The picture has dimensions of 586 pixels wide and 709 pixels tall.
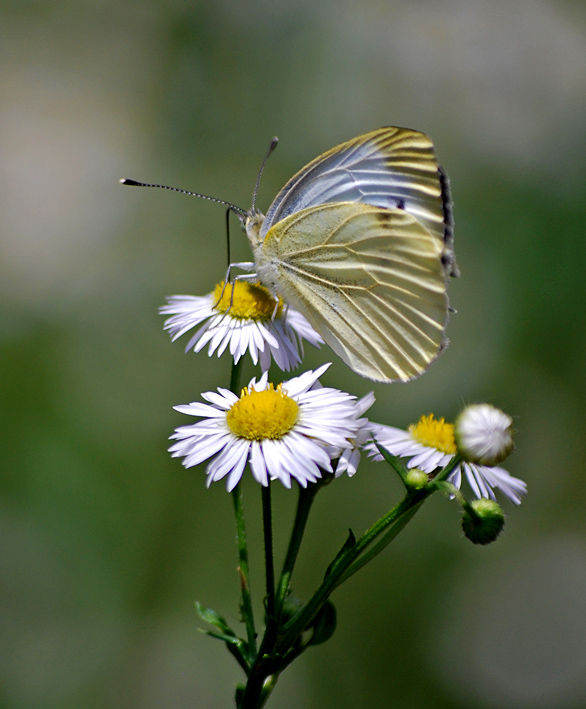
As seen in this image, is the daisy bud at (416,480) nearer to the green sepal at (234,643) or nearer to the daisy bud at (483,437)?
the daisy bud at (483,437)

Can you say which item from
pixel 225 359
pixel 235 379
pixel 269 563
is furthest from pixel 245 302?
pixel 225 359

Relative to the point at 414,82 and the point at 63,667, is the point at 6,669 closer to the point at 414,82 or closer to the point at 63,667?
the point at 63,667

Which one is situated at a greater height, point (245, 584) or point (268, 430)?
point (268, 430)

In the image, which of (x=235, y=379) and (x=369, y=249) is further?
(x=369, y=249)

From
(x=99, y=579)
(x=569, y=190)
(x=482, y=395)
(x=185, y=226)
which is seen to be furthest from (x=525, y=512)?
(x=185, y=226)

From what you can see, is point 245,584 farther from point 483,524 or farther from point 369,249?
point 369,249

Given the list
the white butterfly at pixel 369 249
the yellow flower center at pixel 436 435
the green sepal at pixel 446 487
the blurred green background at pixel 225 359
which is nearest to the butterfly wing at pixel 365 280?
the white butterfly at pixel 369 249
